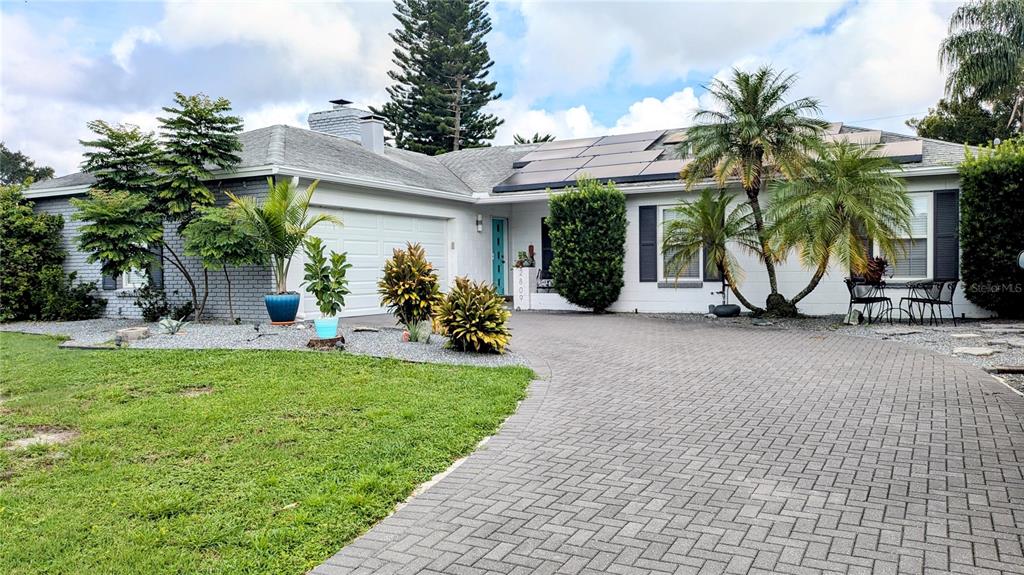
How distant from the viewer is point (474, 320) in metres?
9.30

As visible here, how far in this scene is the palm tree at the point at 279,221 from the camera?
11312 millimetres

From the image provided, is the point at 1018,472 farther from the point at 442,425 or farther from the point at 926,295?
the point at 926,295

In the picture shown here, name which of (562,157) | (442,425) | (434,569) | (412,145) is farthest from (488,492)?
(412,145)

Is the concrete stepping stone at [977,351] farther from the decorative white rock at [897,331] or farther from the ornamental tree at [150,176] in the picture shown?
the ornamental tree at [150,176]

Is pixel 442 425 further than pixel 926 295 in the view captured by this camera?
No

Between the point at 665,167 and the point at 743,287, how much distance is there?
3312mm

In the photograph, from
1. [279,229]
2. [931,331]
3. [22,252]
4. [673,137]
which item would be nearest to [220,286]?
[279,229]

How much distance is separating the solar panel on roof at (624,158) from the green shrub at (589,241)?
2.17m

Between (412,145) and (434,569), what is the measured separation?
34.9 m

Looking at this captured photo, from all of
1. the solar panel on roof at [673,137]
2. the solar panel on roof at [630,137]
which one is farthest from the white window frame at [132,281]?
the solar panel on roof at [673,137]

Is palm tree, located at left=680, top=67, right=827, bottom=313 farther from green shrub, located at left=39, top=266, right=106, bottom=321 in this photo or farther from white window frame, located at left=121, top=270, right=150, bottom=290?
green shrub, located at left=39, top=266, right=106, bottom=321

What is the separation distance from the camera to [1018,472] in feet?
15.1

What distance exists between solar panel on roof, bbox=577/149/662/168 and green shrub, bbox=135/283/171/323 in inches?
406

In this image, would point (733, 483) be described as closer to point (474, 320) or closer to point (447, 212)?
Answer: point (474, 320)
